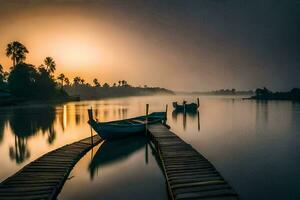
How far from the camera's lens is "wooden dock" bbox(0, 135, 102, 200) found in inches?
404

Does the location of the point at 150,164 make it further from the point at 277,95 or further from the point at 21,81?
the point at 277,95

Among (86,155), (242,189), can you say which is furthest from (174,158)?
(86,155)

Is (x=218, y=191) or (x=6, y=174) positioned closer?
(x=218, y=191)

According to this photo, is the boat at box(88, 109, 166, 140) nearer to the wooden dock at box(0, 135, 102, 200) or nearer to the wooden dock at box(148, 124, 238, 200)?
the wooden dock at box(0, 135, 102, 200)

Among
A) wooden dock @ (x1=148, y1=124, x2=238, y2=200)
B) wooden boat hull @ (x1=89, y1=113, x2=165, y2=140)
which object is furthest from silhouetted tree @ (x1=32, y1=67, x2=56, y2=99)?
wooden dock @ (x1=148, y1=124, x2=238, y2=200)

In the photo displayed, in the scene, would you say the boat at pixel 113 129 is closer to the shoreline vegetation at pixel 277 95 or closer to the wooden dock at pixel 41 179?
the wooden dock at pixel 41 179

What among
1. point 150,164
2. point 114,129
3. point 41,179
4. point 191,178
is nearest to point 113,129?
point 114,129

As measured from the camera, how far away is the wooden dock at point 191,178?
966cm

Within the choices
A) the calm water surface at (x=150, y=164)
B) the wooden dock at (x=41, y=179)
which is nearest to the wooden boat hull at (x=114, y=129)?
the calm water surface at (x=150, y=164)

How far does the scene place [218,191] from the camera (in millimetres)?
9906

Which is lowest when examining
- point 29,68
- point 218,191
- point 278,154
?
point 278,154

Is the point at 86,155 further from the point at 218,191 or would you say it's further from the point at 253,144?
the point at 253,144

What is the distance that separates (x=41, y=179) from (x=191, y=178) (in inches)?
299

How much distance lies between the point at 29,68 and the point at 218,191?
364 feet
